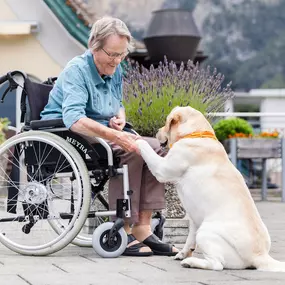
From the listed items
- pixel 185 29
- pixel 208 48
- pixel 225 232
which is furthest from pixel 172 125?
pixel 208 48

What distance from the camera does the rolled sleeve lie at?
456cm

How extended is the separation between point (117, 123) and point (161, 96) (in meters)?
1.02

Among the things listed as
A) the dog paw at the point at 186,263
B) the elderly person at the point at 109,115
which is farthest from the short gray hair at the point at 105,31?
the dog paw at the point at 186,263

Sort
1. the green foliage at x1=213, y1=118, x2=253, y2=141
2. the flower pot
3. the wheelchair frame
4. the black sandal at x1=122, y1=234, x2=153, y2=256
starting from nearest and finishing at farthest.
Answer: the wheelchair frame → the black sandal at x1=122, y1=234, x2=153, y2=256 → the green foliage at x1=213, y1=118, x2=253, y2=141 → the flower pot

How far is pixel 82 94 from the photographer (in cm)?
466

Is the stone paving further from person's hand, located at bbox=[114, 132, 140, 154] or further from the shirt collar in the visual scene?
the shirt collar

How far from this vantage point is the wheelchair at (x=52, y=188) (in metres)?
4.52

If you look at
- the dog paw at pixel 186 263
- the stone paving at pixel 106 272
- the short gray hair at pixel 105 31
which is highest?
the short gray hair at pixel 105 31

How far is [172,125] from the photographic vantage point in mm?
4434

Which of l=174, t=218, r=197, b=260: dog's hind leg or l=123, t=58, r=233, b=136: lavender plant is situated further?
l=123, t=58, r=233, b=136: lavender plant

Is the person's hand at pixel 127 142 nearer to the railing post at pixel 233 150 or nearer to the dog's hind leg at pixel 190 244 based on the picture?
the dog's hind leg at pixel 190 244

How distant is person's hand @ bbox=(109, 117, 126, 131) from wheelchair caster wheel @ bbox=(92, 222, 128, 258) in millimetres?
520

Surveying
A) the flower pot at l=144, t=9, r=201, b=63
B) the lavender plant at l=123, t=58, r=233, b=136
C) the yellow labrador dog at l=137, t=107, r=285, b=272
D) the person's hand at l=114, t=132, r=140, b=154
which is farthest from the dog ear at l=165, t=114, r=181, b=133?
the flower pot at l=144, t=9, r=201, b=63

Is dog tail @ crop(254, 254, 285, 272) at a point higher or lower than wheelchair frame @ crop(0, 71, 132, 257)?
lower
